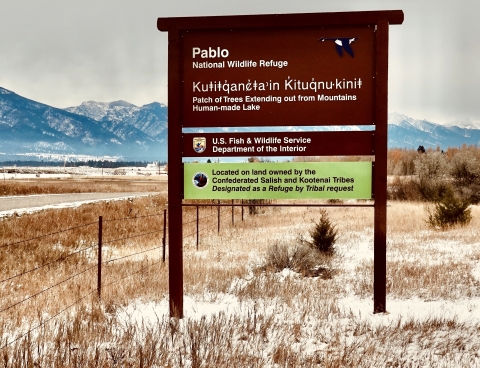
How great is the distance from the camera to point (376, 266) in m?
5.32

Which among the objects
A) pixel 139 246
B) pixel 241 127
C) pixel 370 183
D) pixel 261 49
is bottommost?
pixel 139 246

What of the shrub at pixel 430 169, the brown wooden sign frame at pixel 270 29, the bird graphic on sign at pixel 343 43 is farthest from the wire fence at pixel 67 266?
the shrub at pixel 430 169

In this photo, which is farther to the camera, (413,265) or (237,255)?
(237,255)

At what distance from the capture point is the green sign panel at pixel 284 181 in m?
5.20

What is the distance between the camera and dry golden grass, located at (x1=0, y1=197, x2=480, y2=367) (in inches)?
155

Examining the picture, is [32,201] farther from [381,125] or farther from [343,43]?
[381,125]

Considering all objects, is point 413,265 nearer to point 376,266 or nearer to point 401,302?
point 401,302

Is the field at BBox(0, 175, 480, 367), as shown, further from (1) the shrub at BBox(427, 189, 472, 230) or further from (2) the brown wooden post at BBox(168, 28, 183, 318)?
(1) the shrub at BBox(427, 189, 472, 230)

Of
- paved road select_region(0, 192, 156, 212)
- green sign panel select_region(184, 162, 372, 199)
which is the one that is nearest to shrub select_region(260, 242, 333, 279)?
green sign panel select_region(184, 162, 372, 199)

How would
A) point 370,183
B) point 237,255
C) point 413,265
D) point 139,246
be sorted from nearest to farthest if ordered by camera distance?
1. point 370,183
2. point 413,265
3. point 237,255
4. point 139,246

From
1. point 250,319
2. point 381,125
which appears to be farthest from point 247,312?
point 381,125

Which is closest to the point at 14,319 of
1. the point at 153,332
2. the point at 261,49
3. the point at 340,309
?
the point at 153,332

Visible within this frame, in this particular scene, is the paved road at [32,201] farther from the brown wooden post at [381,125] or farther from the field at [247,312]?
the brown wooden post at [381,125]

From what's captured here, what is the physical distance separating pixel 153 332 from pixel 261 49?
3.58 metres
